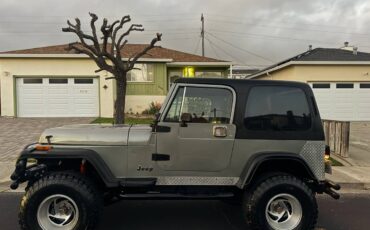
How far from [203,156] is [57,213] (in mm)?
1976

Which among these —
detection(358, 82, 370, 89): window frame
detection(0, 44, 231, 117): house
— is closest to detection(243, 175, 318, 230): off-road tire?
detection(0, 44, 231, 117): house

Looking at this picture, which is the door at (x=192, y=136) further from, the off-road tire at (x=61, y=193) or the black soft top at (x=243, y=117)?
the off-road tire at (x=61, y=193)

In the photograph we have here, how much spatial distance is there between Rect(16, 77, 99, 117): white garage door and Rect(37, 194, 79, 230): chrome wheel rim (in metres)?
17.7

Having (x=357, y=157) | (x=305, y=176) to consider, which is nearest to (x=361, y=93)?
(x=357, y=157)

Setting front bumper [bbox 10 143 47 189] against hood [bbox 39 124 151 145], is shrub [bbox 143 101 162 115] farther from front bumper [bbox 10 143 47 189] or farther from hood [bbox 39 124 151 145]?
front bumper [bbox 10 143 47 189]

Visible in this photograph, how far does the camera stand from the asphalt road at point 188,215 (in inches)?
203

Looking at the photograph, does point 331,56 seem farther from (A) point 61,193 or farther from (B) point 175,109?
(A) point 61,193

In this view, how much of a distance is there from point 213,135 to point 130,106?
1872 cm

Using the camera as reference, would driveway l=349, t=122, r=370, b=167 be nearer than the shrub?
Yes

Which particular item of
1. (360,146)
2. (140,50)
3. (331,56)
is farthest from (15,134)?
(331,56)

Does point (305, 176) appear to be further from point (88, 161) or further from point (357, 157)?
point (357, 157)

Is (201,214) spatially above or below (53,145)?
below

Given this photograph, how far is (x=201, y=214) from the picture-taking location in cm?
573

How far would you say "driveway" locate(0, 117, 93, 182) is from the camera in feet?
32.4
